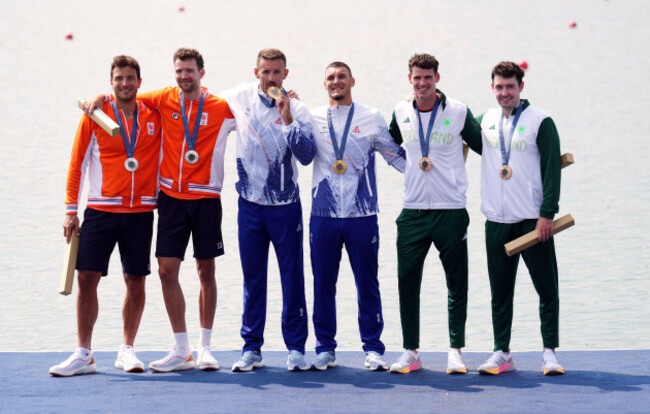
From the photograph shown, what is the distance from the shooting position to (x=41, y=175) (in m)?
14.7

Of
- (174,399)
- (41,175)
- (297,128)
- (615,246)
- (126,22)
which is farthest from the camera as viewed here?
(126,22)

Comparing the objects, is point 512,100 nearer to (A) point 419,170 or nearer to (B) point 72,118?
(A) point 419,170

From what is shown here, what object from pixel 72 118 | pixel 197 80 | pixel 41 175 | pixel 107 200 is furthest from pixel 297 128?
pixel 72 118

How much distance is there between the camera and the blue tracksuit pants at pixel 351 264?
236 inches

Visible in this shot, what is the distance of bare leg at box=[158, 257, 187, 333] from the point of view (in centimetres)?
604

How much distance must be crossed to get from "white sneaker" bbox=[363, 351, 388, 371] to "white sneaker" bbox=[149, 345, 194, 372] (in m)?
0.91

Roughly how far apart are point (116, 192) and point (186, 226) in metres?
0.40

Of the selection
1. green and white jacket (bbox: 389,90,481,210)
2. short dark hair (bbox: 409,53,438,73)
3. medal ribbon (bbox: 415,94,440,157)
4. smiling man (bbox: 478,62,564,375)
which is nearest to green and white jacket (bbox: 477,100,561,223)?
smiling man (bbox: 478,62,564,375)

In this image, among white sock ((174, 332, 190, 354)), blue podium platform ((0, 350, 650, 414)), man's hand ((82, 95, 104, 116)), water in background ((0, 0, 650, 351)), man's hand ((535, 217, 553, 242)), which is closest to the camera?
blue podium platform ((0, 350, 650, 414))

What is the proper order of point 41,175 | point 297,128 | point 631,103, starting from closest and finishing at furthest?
point 297,128, point 41,175, point 631,103

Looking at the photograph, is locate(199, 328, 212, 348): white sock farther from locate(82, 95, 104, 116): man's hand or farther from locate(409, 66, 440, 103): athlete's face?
locate(409, 66, 440, 103): athlete's face

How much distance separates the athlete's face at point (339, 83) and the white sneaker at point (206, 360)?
147cm

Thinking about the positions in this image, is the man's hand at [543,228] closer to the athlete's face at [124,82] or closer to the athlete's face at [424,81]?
the athlete's face at [424,81]

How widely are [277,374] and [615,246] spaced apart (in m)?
5.42
